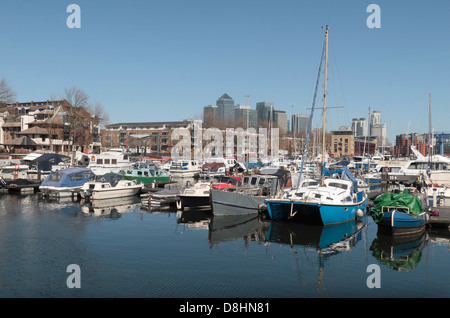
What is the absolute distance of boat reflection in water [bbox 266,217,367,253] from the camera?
24562 millimetres

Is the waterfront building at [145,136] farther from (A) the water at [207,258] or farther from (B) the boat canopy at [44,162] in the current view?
(A) the water at [207,258]

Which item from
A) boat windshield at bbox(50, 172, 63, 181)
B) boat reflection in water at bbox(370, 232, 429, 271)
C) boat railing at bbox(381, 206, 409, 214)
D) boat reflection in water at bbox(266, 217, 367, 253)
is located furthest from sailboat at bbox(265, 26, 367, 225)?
boat windshield at bbox(50, 172, 63, 181)

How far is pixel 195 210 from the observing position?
3647cm

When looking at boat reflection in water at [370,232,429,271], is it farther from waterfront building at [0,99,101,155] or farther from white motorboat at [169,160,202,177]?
waterfront building at [0,99,101,155]

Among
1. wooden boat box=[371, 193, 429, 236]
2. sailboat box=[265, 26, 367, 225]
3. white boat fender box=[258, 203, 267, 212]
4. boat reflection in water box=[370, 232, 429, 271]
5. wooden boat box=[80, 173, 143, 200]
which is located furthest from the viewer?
wooden boat box=[80, 173, 143, 200]

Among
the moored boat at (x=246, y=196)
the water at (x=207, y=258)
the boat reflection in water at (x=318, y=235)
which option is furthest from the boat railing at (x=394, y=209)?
the moored boat at (x=246, y=196)

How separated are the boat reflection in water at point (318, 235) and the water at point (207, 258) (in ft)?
0.22

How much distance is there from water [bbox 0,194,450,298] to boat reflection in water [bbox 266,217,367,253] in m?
0.07
